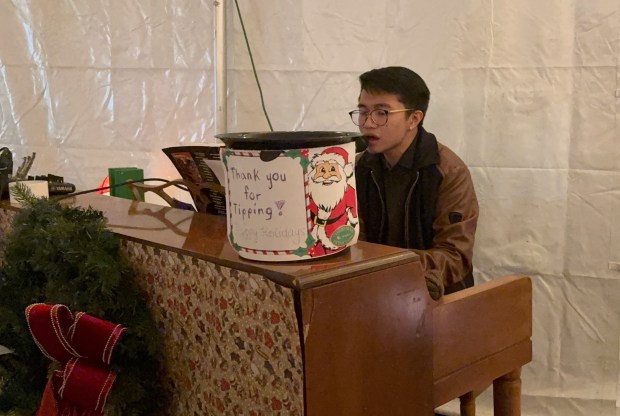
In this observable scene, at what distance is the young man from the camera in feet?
4.74

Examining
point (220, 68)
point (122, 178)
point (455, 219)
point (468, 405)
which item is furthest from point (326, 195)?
point (220, 68)

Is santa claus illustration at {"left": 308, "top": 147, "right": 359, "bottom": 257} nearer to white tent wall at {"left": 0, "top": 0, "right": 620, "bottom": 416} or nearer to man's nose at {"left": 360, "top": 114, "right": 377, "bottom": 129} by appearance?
man's nose at {"left": 360, "top": 114, "right": 377, "bottom": 129}

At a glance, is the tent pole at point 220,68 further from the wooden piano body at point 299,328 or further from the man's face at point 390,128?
the wooden piano body at point 299,328

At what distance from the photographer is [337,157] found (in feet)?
2.26

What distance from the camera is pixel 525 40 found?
1505mm

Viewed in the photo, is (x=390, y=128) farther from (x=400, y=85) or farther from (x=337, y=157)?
(x=337, y=157)

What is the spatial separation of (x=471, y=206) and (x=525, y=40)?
16.1 inches

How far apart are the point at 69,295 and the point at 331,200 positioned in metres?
0.39

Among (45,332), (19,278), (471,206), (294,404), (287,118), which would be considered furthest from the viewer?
(287,118)

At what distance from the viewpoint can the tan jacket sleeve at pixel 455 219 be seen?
1400 mm

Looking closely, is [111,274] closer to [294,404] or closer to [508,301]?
[294,404]

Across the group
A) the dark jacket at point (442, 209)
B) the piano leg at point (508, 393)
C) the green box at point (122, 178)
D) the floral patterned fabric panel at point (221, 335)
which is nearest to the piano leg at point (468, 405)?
the piano leg at point (508, 393)

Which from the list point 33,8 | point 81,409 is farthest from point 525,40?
point 33,8

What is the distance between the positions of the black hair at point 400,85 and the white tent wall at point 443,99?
0.39 ft
